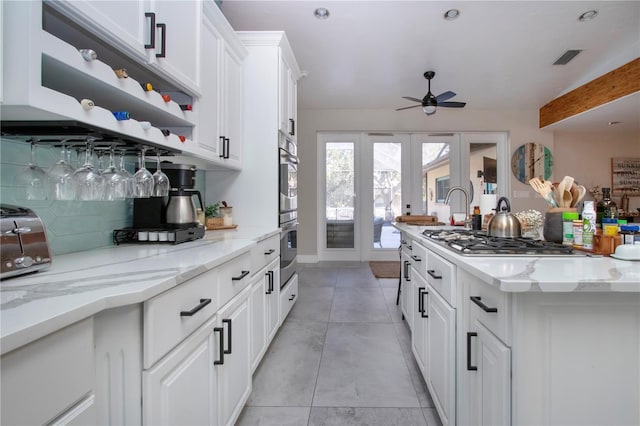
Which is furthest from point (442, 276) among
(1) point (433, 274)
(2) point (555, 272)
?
(2) point (555, 272)

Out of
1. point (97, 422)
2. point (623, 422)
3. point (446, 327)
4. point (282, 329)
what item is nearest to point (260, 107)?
point (282, 329)

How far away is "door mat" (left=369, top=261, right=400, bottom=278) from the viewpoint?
4551mm

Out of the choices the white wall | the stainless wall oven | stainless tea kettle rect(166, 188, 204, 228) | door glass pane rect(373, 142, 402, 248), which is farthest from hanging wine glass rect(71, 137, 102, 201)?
door glass pane rect(373, 142, 402, 248)

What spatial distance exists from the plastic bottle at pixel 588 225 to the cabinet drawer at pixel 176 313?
4.95 ft

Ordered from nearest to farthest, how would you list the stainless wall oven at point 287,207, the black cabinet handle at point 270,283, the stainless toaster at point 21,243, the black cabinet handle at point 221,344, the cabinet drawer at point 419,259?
the stainless toaster at point 21,243
the black cabinet handle at point 221,344
the cabinet drawer at point 419,259
the black cabinet handle at point 270,283
the stainless wall oven at point 287,207

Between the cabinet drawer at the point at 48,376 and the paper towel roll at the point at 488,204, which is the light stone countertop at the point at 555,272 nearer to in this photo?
the cabinet drawer at the point at 48,376

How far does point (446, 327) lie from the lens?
1.33 metres

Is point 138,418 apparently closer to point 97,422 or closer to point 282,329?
point 97,422

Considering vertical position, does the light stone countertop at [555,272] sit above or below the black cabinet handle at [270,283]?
above

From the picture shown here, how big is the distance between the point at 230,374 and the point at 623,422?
131 centimetres

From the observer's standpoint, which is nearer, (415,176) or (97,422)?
(97,422)

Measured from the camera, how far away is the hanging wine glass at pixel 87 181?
1104 millimetres

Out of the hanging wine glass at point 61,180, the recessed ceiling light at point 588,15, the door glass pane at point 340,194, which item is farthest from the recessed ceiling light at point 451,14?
the hanging wine glass at point 61,180

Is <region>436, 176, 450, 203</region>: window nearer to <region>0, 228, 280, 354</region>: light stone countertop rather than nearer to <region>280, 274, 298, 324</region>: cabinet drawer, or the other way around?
<region>280, 274, 298, 324</region>: cabinet drawer
